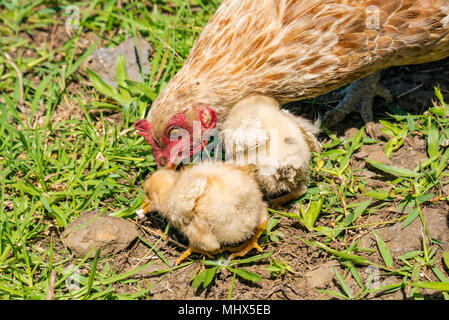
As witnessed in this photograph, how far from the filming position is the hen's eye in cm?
310

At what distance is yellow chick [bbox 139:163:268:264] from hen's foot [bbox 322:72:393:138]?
1187mm

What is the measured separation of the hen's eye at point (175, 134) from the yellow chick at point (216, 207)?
0.26m

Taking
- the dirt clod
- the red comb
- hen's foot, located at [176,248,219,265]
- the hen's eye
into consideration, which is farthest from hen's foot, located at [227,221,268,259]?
the red comb

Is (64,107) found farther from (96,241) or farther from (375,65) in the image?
(375,65)

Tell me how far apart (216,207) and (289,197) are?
70 centimetres

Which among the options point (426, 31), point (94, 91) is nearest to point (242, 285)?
point (426, 31)

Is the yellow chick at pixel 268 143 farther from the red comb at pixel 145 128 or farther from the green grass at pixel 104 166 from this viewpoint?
the red comb at pixel 145 128

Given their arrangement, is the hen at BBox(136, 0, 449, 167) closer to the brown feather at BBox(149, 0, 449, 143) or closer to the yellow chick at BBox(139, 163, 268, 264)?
the brown feather at BBox(149, 0, 449, 143)

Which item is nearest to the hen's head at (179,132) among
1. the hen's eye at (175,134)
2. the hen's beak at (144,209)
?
the hen's eye at (175,134)

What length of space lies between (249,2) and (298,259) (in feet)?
5.69

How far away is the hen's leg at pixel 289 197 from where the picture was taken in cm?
323

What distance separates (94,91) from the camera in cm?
421

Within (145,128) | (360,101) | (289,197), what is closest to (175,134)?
(145,128)

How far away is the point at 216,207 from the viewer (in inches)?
109
